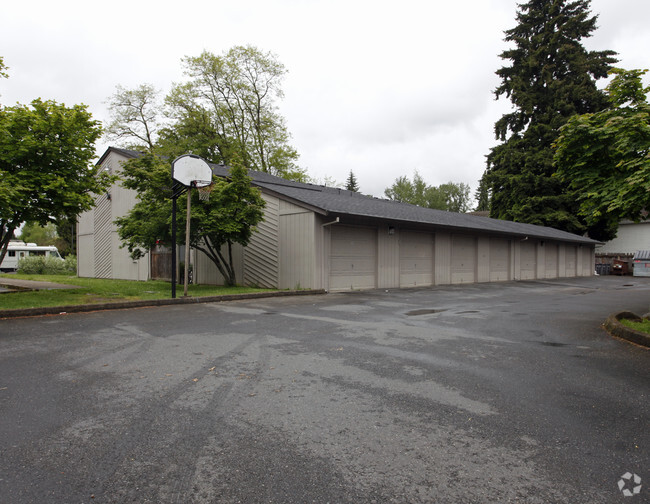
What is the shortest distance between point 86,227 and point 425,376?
2591 cm

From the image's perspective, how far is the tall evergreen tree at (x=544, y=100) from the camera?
121ft

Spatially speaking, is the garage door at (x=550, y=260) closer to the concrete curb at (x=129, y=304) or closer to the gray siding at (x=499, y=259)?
the gray siding at (x=499, y=259)

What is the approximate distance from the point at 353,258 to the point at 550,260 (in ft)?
64.9

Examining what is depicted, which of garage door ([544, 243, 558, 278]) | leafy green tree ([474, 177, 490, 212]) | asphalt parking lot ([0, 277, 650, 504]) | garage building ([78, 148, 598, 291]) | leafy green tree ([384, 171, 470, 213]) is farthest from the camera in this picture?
leafy green tree ([474, 177, 490, 212])

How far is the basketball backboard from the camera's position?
11.8 meters

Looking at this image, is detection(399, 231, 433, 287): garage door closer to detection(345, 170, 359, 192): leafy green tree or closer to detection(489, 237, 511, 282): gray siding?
detection(489, 237, 511, 282): gray siding

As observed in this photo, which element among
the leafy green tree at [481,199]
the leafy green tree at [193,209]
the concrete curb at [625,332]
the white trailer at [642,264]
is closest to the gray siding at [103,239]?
the leafy green tree at [193,209]

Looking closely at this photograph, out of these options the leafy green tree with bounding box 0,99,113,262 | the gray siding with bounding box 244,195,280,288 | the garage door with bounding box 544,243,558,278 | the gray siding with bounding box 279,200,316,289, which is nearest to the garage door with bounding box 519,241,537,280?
the garage door with bounding box 544,243,558,278

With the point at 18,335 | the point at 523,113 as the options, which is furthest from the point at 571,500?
the point at 523,113

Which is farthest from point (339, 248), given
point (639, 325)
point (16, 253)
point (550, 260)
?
point (16, 253)

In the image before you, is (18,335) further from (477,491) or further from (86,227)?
(86,227)

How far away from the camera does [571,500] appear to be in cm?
228

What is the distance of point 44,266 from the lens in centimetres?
2630

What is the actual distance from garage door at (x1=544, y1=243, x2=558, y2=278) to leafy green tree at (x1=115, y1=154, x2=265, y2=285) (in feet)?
74.7
